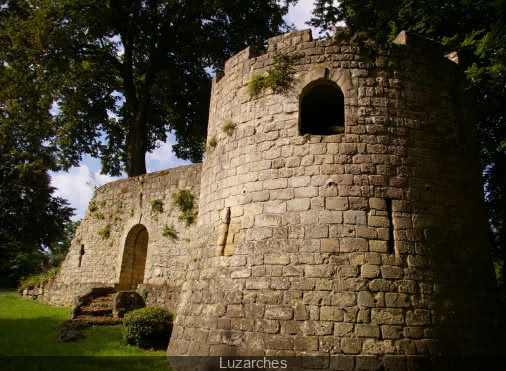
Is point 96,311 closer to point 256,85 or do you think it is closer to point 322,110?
point 256,85

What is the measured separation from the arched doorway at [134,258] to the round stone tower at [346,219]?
6217mm

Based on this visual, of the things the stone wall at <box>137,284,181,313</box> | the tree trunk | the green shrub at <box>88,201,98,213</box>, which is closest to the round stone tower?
the stone wall at <box>137,284,181,313</box>

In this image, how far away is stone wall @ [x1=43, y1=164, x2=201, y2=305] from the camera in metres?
11.9

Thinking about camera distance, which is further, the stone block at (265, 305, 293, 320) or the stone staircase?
the stone staircase

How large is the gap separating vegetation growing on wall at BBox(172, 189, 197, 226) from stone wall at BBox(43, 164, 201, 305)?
15 centimetres

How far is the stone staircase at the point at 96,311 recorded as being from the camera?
10.5 m

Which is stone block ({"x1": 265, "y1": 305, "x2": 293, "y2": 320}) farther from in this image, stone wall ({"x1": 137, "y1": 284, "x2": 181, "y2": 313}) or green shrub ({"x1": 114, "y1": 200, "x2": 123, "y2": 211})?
green shrub ({"x1": 114, "y1": 200, "x2": 123, "y2": 211})

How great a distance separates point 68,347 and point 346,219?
20.5 ft

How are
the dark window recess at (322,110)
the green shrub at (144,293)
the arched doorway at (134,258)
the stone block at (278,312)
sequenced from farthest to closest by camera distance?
the arched doorway at (134,258) < the green shrub at (144,293) < the dark window recess at (322,110) < the stone block at (278,312)

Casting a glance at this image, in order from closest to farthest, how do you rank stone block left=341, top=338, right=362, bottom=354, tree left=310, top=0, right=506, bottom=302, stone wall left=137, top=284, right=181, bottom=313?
stone block left=341, top=338, right=362, bottom=354
tree left=310, top=0, right=506, bottom=302
stone wall left=137, top=284, right=181, bottom=313

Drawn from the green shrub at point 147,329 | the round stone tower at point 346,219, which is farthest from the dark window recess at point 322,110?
the green shrub at point 147,329

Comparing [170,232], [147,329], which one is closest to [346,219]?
[147,329]

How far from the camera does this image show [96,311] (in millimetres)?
11031

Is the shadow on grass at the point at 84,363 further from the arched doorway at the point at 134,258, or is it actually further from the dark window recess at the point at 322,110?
the arched doorway at the point at 134,258
